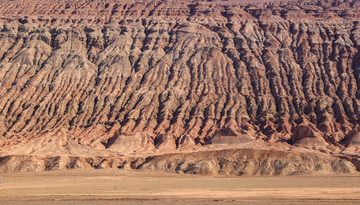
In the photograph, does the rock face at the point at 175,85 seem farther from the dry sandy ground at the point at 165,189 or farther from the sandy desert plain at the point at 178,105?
the dry sandy ground at the point at 165,189

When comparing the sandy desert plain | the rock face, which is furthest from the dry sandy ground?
the rock face

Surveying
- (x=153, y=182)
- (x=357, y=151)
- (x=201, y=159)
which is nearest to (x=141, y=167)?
(x=201, y=159)

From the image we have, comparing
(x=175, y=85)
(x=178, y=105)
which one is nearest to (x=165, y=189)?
(x=178, y=105)

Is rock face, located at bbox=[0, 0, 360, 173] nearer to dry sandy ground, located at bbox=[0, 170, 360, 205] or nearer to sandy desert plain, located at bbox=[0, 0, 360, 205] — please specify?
sandy desert plain, located at bbox=[0, 0, 360, 205]

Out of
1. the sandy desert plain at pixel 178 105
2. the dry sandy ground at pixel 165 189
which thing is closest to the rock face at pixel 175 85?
the sandy desert plain at pixel 178 105

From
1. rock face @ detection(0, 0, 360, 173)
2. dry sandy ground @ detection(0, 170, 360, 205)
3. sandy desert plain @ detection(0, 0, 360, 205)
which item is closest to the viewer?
dry sandy ground @ detection(0, 170, 360, 205)
